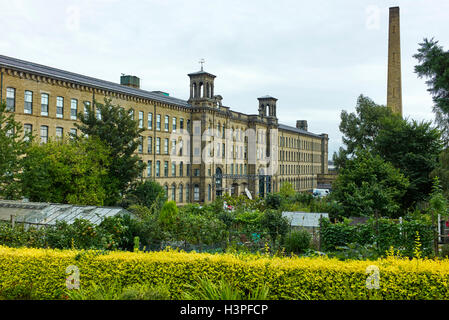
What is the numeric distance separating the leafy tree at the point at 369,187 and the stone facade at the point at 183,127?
1564 cm

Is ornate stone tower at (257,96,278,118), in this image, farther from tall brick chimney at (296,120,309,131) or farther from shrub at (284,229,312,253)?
shrub at (284,229,312,253)

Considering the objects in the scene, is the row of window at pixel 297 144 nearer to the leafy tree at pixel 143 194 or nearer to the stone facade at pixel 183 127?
the stone facade at pixel 183 127

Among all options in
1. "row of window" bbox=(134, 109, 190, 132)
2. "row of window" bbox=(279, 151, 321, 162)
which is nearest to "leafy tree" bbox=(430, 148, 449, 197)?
"row of window" bbox=(134, 109, 190, 132)

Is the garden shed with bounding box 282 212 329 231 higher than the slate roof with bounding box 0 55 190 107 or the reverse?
the reverse

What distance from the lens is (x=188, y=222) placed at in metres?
17.3

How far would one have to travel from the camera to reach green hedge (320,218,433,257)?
15297mm

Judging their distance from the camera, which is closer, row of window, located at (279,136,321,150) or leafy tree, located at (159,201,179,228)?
leafy tree, located at (159,201,179,228)

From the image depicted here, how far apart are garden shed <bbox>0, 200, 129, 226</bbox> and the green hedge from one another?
1006 centimetres

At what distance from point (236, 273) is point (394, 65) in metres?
51.3

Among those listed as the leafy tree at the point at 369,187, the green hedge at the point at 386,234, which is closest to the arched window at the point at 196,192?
the leafy tree at the point at 369,187

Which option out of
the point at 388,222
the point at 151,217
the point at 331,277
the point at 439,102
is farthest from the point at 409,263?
the point at 439,102

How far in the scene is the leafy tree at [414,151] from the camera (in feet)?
106

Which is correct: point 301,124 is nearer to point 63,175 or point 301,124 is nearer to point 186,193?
point 186,193

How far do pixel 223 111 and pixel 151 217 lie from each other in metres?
39.1
